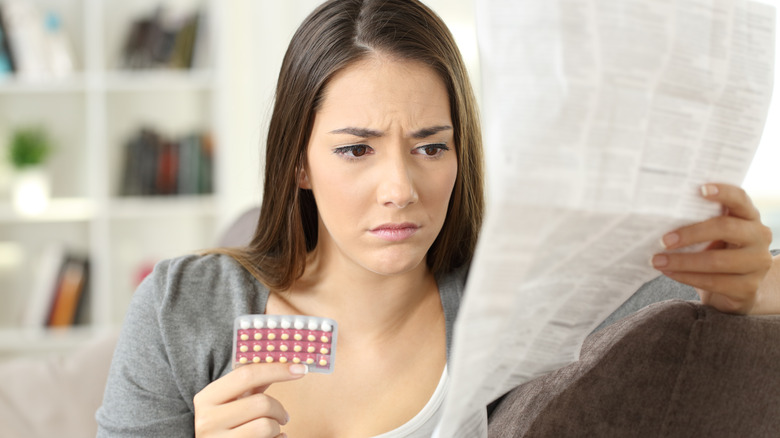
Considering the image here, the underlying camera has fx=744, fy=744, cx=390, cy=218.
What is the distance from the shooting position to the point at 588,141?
650mm

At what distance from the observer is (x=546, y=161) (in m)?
0.63

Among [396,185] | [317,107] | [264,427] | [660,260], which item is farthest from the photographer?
[317,107]

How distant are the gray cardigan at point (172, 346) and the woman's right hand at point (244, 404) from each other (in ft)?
0.80

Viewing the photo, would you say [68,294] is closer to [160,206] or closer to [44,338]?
[44,338]

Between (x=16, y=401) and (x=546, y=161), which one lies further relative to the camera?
(x=16, y=401)

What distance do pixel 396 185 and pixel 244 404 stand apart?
0.33m

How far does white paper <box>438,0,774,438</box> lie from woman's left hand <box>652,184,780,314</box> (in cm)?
2

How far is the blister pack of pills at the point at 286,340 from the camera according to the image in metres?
0.87

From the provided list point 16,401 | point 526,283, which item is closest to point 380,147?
point 526,283

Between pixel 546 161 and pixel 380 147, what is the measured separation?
404 mm

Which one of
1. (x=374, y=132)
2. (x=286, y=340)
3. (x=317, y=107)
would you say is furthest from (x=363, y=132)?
(x=286, y=340)

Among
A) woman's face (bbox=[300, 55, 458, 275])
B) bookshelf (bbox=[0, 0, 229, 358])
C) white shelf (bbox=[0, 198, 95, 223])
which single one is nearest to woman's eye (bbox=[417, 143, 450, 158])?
woman's face (bbox=[300, 55, 458, 275])

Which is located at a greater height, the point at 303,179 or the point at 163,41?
the point at 163,41

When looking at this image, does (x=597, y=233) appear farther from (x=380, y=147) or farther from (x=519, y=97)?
(x=380, y=147)
